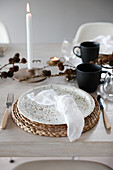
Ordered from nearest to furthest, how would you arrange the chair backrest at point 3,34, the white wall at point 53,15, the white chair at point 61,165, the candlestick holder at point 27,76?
the white chair at point 61,165 → the candlestick holder at point 27,76 → the chair backrest at point 3,34 → the white wall at point 53,15

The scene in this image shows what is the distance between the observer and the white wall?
2.63m

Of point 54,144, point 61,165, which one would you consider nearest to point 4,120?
point 54,144

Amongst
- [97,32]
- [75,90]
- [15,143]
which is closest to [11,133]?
[15,143]

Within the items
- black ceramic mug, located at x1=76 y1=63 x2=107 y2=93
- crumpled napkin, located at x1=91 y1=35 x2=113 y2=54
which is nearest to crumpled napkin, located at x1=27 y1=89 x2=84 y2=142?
black ceramic mug, located at x1=76 y1=63 x2=107 y2=93

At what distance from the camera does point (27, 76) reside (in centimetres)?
100

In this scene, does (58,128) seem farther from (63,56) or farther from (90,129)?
(63,56)

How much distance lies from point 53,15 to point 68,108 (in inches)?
87.4

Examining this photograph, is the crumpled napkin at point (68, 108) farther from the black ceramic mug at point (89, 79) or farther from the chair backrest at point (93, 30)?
the chair backrest at point (93, 30)

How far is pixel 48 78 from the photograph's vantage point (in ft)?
3.40

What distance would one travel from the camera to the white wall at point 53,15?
103 inches

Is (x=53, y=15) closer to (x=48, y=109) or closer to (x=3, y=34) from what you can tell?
(x=3, y=34)

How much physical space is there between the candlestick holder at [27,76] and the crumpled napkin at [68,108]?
0.61 feet

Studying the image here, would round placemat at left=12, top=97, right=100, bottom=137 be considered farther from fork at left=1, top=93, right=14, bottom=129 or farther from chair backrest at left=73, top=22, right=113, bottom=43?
chair backrest at left=73, top=22, right=113, bottom=43

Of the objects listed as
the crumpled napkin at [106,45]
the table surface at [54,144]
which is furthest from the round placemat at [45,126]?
the crumpled napkin at [106,45]
